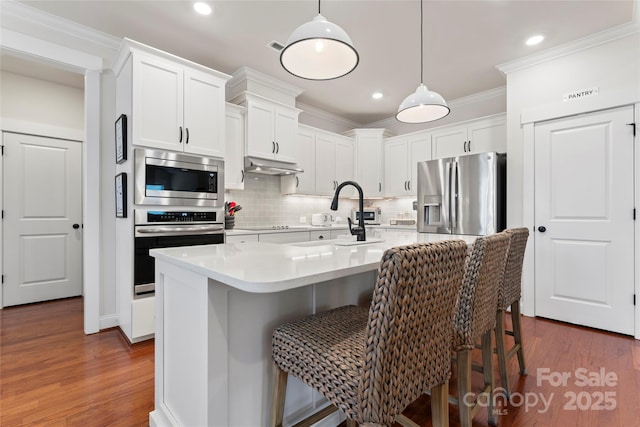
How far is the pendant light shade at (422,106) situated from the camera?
221 centimetres

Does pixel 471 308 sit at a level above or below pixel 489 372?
above

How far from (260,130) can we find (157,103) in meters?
1.22

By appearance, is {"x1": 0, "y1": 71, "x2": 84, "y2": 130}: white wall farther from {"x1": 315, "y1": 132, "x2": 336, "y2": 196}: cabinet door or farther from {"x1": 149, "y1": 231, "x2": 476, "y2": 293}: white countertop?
{"x1": 149, "y1": 231, "x2": 476, "y2": 293}: white countertop

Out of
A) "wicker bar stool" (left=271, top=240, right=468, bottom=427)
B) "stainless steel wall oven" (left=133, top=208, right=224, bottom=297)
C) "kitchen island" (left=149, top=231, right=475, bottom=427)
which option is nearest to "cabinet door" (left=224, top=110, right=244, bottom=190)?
"stainless steel wall oven" (left=133, top=208, right=224, bottom=297)

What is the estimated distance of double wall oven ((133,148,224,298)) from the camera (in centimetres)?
256

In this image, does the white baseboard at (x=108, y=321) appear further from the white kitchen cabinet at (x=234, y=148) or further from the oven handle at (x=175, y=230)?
the white kitchen cabinet at (x=234, y=148)

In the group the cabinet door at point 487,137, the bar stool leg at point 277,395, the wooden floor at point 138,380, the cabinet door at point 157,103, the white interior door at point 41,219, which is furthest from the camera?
the cabinet door at point 487,137

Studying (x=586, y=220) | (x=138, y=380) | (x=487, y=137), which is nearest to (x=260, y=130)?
(x=138, y=380)

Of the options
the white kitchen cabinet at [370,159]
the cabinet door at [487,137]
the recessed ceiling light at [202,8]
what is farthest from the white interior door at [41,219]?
the cabinet door at [487,137]

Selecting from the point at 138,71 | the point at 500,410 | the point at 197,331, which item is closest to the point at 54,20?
the point at 138,71

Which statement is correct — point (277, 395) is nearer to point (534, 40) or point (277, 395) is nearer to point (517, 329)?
point (517, 329)

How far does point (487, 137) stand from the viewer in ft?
12.8

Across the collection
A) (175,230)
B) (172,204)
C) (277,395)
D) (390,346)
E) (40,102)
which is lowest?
(277,395)

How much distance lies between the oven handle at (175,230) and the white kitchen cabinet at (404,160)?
2.94m
